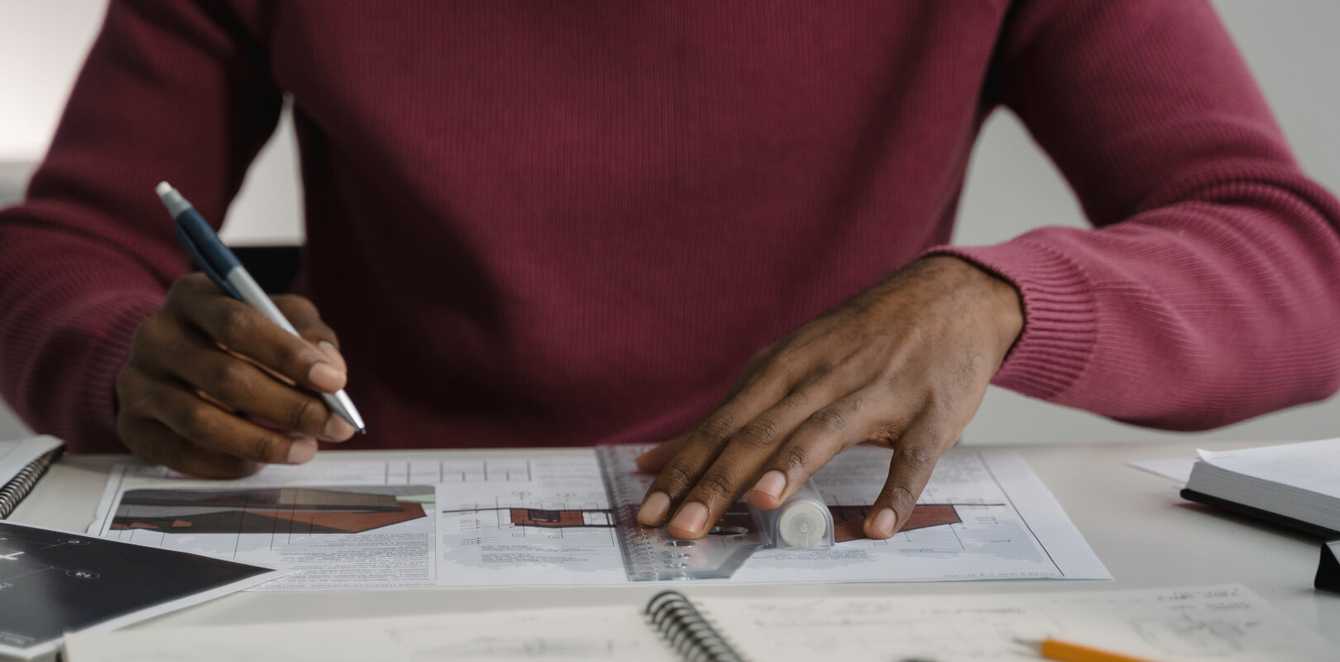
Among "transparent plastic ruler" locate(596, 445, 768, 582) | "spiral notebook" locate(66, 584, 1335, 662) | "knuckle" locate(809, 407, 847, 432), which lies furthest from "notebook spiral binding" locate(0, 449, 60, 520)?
"knuckle" locate(809, 407, 847, 432)

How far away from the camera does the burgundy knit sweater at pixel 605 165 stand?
1.09 meters

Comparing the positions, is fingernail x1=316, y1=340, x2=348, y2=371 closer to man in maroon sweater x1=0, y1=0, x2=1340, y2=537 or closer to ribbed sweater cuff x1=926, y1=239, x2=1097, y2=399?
man in maroon sweater x1=0, y1=0, x2=1340, y2=537

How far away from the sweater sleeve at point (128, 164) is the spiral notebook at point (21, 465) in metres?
0.19

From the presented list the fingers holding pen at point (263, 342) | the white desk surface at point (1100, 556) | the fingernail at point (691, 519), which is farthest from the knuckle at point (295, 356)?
the fingernail at point (691, 519)

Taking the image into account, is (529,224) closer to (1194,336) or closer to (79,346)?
(79,346)

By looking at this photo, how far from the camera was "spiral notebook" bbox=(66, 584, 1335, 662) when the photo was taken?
0.55 m

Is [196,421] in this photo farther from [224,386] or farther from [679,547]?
[679,547]

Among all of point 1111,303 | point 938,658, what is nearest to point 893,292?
point 1111,303

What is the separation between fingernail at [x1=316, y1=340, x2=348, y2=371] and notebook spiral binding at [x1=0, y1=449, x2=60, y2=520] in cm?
18

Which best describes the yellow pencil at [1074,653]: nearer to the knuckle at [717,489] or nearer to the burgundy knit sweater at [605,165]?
the knuckle at [717,489]

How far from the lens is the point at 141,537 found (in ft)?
2.30

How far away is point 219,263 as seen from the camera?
0.80 meters

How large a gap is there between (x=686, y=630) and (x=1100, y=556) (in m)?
0.26

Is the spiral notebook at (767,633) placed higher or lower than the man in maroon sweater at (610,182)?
lower
